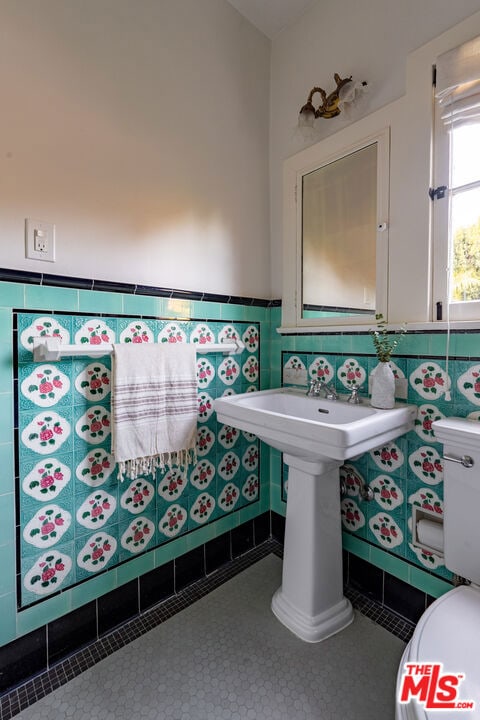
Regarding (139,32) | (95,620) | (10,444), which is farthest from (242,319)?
(95,620)

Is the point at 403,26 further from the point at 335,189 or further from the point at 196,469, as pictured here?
the point at 196,469

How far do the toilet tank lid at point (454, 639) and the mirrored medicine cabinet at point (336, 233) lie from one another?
0.95 m

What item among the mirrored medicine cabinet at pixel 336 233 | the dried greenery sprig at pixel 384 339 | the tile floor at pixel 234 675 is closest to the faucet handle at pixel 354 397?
the dried greenery sprig at pixel 384 339

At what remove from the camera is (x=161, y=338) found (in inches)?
56.0

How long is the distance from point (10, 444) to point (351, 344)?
1283mm

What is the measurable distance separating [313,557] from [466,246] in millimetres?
1228

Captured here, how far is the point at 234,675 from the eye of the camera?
3.82 feet

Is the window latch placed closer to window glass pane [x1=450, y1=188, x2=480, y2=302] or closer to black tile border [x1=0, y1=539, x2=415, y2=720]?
window glass pane [x1=450, y1=188, x2=480, y2=302]

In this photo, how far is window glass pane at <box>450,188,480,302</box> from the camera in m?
1.19

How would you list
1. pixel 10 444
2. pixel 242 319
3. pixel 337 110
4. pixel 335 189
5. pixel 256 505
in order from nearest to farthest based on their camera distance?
pixel 10 444, pixel 337 110, pixel 335 189, pixel 242 319, pixel 256 505

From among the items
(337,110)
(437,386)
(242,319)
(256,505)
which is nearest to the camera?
(437,386)

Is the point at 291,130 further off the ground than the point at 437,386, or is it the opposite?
the point at 291,130

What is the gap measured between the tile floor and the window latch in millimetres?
1597
